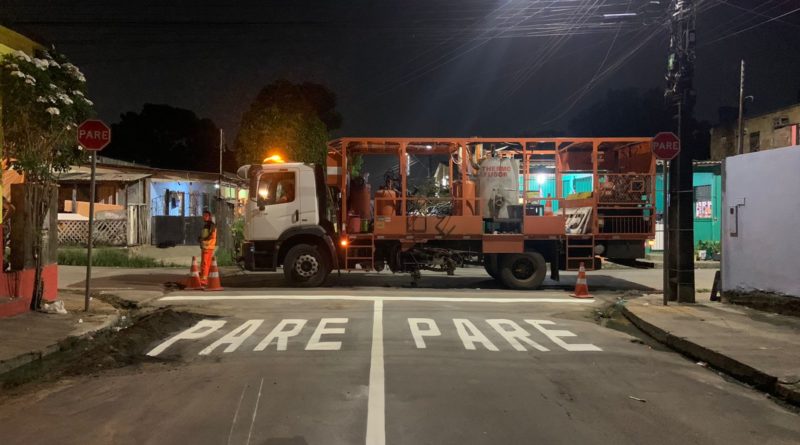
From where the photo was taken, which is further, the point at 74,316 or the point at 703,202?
the point at 703,202

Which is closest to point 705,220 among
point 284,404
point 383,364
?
point 383,364

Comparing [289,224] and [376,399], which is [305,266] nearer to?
[289,224]

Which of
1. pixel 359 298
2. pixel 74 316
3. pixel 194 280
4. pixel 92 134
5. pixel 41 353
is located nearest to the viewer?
pixel 41 353

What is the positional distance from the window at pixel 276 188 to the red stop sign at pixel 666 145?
7445mm

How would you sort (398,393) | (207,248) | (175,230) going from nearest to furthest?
(398,393), (207,248), (175,230)

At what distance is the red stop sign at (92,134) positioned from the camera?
30.2 ft

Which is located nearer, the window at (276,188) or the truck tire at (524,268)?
the window at (276,188)

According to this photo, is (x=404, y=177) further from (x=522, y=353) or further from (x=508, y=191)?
(x=522, y=353)

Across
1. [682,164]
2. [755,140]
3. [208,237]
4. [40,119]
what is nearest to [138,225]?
[208,237]

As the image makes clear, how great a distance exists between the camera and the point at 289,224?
13.7 meters

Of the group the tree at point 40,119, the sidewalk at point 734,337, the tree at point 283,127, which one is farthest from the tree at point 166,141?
the sidewalk at point 734,337

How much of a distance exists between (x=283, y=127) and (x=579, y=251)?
1749cm

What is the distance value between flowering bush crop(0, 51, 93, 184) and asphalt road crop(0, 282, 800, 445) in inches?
134

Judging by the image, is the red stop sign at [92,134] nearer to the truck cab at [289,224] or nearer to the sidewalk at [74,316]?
the sidewalk at [74,316]
